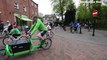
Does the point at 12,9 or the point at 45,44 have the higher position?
the point at 12,9

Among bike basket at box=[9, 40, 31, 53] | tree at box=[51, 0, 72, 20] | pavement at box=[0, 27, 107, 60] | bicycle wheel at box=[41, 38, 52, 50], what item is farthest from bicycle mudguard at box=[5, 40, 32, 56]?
tree at box=[51, 0, 72, 20]

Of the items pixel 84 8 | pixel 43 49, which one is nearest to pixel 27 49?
pixel 43 49

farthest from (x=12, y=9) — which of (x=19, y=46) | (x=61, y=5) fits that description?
(x=19, y=46)

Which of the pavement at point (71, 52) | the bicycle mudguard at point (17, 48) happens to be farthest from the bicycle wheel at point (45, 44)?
the bicycle mudguard at point (17, 48)

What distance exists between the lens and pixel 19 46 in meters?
5.50

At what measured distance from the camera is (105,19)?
2808 cm

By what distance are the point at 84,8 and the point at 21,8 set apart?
2106 centimetres

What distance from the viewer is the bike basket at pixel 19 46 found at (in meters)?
5.30

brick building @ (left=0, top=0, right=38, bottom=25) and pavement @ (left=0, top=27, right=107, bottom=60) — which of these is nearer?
pavement @ (left=0, top=27, right=107, bottom=60)

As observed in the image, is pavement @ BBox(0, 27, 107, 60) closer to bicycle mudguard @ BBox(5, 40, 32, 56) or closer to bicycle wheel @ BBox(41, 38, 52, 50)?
bicycle wheel @ BBox(41, 38, 52, 50)

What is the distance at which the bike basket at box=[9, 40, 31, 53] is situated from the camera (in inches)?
209

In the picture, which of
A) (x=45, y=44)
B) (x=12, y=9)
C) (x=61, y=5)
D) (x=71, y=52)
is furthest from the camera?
(x=61, y=5)

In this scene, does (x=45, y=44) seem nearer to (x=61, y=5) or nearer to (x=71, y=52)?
(x=71, y=52)

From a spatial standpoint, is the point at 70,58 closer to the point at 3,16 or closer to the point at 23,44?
the point at 23,44
